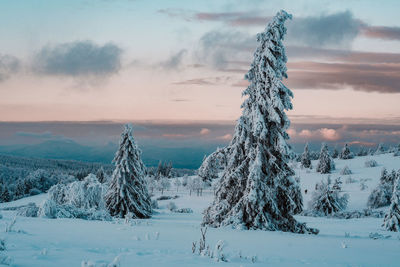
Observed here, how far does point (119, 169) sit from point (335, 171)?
67.0 metres

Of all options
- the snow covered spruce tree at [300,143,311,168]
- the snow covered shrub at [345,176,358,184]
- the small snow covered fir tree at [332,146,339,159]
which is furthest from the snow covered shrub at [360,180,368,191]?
the small snow covered fir tree at [332,146,339,159]

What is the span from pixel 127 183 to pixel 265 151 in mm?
20579

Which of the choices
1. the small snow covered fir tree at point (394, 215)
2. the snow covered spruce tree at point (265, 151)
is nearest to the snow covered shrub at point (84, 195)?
the snow covered spruce tree at point (265, 151)

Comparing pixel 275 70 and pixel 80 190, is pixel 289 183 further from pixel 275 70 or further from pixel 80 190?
pixel 80 190

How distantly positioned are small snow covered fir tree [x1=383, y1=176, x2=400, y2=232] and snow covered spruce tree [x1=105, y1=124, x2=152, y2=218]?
70.5ft

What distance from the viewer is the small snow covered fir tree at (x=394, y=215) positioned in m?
25.3

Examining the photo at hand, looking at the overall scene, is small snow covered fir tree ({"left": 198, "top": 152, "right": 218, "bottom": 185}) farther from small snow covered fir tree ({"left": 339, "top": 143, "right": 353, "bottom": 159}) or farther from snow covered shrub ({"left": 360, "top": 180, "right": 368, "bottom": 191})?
small snow covered fir tree ({"left": 339, "top": 143, "right": 353, "bottom": 159})

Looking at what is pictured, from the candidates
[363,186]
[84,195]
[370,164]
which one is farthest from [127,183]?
[370,164]

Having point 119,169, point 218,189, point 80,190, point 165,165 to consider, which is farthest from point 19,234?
point 165,165

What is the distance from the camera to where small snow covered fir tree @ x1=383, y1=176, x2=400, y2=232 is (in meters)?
25.3

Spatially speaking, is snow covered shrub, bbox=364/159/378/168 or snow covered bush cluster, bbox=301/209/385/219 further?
snow covered shrub, bbox=364/159/378/168

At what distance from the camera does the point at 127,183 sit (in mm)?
32562

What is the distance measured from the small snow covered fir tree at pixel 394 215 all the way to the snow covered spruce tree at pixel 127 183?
2149 cm

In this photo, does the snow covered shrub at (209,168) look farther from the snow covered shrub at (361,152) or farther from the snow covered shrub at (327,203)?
the snow covered shrub at (361,152)
